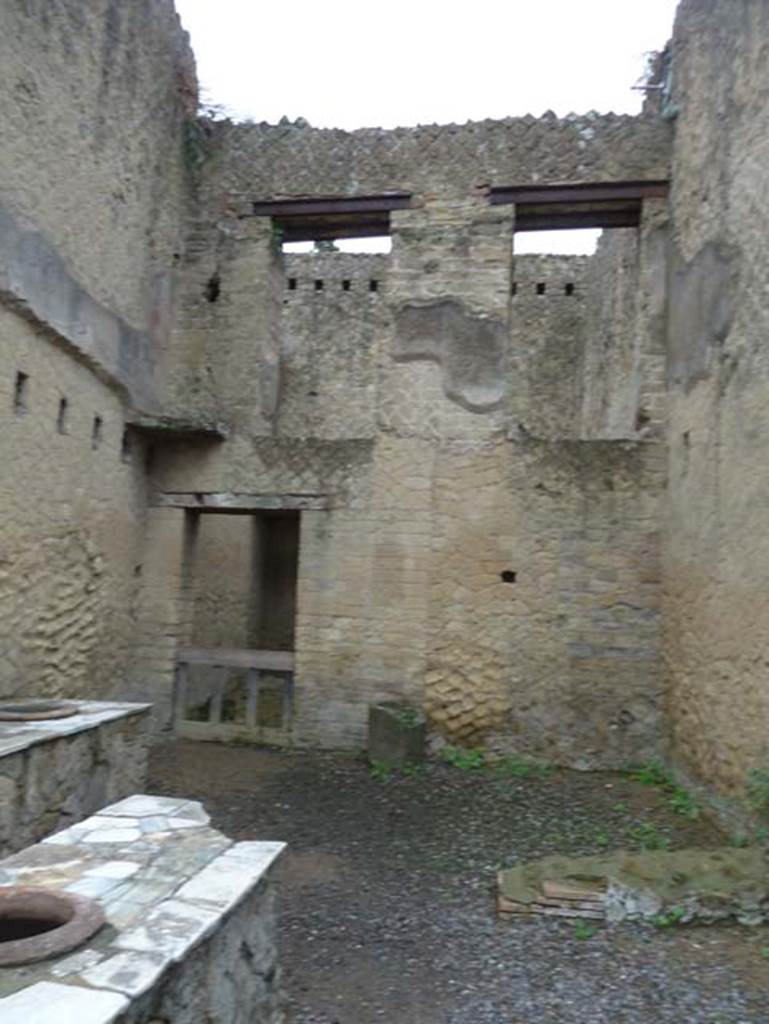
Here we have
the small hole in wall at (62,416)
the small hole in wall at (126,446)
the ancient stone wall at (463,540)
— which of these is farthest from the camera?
the small hole in wall at (126,446)

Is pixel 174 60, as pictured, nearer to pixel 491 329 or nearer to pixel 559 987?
pixel 491 329

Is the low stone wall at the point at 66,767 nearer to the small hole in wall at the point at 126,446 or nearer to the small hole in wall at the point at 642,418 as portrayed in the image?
the small hole in wall at the point at 126,446

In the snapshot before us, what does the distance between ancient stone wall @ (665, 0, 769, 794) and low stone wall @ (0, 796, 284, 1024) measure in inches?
140

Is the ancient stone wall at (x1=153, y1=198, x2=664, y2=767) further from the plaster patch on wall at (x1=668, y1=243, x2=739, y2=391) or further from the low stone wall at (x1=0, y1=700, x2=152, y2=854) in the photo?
the low stone wall at (x1=0, y1=700, x2=152, y2=854)

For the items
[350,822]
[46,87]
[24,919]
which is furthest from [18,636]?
[46,87]

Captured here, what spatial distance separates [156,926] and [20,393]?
4717mm

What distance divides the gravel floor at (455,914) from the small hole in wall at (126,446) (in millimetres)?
3035

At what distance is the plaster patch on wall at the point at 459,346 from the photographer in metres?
7.87

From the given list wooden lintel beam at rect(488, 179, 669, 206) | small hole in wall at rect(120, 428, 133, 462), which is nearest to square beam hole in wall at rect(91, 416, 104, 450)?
small hole in wall at rect(120, 428, 133, 462)

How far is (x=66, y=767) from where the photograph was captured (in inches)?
187

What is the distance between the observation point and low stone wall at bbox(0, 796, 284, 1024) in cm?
203

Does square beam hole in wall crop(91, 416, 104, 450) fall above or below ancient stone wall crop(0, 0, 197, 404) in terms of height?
below

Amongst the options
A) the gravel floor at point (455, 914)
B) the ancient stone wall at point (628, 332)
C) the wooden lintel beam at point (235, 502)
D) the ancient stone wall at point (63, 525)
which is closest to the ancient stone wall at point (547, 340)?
the ancient stone wall at point (628, 332)

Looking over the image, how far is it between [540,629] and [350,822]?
2744 millimetres
